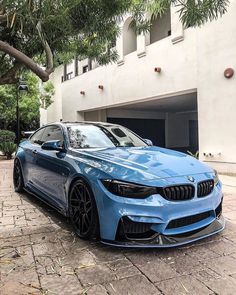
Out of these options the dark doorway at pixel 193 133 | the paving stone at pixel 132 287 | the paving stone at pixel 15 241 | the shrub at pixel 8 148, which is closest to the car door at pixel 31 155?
the paving stone at pixel 15 241

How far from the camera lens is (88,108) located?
54.2 feet

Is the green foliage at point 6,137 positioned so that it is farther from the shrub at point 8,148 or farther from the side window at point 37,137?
the side window at point 37,137

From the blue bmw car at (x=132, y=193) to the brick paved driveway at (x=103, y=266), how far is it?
0.15 meters

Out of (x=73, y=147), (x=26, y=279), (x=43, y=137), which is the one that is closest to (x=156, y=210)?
(x=26, y=279)

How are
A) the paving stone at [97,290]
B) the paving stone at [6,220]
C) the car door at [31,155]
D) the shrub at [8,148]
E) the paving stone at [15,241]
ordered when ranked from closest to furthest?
1. the paving stone at [97,290]
2. the paving stone at [15,241]
3. the paving stone at [6,220]
4. the car door at [31,155]
5. the shrub at [8,148]

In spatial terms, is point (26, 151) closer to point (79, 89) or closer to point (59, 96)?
Answer: point (79, 89)

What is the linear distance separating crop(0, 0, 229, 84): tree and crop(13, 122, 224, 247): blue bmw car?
1.41 meters

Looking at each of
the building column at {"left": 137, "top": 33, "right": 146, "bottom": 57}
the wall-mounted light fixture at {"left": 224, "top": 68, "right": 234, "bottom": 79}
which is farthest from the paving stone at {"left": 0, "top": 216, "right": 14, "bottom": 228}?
the building column at {"left": 137, "top": 33, "right": 146, "bottom": 57}

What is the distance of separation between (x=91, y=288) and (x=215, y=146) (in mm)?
7432

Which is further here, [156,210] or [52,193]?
[52,193]

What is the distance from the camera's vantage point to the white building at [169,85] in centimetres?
888

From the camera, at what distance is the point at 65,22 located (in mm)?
5754

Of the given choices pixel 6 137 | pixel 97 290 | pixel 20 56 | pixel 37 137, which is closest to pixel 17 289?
pixel 97 290

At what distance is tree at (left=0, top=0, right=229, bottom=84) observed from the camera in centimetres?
410
